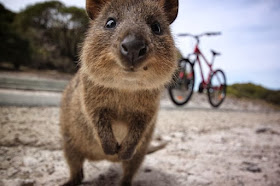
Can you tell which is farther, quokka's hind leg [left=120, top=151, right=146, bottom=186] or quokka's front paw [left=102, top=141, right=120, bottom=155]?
quokka's hind leg [left=120, top=151, right=146, bottom=186]

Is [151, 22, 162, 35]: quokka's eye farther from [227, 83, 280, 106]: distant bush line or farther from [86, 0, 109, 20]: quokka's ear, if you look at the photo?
[227, 83, 280, 106]: distant bush line

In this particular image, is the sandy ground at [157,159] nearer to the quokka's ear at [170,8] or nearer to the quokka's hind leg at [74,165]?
the quokka's hind leg at [74,165]

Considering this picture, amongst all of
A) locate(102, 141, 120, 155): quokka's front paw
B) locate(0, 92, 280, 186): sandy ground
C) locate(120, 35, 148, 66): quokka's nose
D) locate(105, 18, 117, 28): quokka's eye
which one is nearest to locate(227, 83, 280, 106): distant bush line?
locate(0, 92, 280, 186): sandy ground

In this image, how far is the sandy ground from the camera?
9.50 feet

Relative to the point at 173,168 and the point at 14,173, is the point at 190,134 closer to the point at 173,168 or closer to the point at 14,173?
the point at 173,168

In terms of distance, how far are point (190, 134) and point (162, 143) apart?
1.02 meters

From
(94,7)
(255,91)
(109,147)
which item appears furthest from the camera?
(255,91)

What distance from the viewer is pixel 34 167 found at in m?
2.89

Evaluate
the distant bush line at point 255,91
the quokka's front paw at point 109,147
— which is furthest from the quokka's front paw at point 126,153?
the distant bush line at point 255,91

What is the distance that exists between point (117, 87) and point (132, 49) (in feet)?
1.99

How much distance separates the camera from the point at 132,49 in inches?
63.7

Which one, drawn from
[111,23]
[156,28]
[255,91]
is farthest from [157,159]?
[255,91]

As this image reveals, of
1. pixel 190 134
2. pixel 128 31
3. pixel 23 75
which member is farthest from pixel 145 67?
pixel 23 75

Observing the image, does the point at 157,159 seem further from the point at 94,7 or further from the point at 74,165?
the point at 94,7
